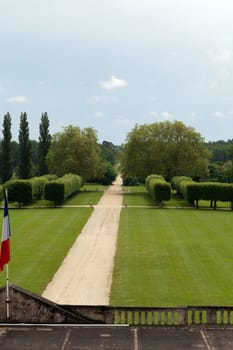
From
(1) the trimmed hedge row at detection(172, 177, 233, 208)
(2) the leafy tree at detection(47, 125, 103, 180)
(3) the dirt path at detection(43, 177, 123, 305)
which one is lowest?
(3) the dirt path at detection(43, 177, 123, 305)

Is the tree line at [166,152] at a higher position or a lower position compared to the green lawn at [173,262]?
higher

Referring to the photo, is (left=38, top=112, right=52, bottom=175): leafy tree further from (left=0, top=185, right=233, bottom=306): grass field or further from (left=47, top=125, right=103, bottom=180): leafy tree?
(left=0, top=185, right=233, bottom=306): grass field

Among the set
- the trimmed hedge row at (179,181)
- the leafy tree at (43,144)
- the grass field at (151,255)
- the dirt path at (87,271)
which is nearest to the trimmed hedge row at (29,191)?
the grass field at (151,255)

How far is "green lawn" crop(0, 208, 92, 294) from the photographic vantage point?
24812mm

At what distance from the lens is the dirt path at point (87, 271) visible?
21.2m

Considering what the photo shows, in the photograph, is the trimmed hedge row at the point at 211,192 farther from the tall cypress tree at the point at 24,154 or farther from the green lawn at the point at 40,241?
the tall cypress tree at the point at 24,154

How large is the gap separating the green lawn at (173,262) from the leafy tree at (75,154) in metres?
43.9

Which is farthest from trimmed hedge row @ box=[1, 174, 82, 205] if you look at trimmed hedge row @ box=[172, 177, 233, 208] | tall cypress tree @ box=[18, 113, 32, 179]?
tall cypress tree @ box=[18, 113, 32, 179]

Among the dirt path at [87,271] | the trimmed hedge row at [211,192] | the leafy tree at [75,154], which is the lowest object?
the dirt path at [87,271]

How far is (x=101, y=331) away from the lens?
12.1 m

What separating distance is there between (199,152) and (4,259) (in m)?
75.7

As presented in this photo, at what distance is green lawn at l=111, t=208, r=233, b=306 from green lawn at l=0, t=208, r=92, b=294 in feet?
12.9

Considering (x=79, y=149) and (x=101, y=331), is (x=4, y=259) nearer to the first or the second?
(x=101, y=331)

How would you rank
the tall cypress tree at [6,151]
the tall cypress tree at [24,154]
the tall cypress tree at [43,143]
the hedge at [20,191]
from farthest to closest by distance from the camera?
the tall cypress tree at [43,143]
the tall cypress tree at [24,154]
the tall cypress tree at [6,151]
the hedge at [20,191]
